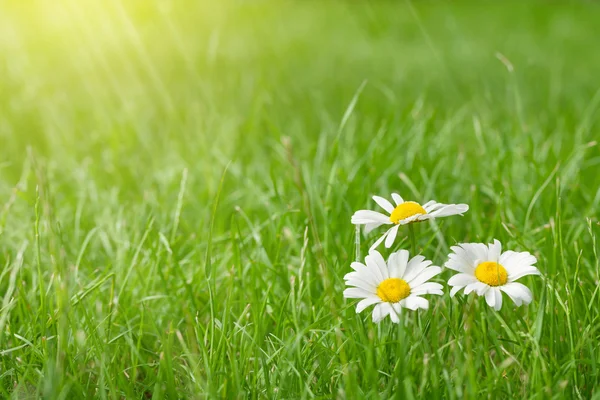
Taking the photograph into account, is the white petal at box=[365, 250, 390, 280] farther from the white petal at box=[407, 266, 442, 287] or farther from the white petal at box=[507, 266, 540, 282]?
the white petal at box=[507, 266, 540, 282]

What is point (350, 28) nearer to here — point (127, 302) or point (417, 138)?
point (417, 138)

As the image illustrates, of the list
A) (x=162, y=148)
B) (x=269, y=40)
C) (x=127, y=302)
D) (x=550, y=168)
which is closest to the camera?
(x=127, y=302)

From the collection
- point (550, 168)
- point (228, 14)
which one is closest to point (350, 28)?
point (228, 14)

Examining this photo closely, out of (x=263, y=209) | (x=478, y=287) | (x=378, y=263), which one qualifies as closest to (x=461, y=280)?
(x=478, y=287)

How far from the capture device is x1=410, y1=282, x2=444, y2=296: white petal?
3.10ft

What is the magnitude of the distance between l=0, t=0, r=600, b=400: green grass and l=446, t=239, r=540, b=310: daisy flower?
57 mm

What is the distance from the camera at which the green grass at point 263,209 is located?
1.08m

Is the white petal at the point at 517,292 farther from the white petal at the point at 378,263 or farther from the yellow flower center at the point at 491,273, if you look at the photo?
the white petal at the point at 378,263

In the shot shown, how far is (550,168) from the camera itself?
1.90 meters

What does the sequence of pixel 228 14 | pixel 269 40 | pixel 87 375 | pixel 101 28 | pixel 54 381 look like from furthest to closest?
pixel 228 14, pixel 269 40, pixel 101 28, pixel 87 375, pixel 54 381


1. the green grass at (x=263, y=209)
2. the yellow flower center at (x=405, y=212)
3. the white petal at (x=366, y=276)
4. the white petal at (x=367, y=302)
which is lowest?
the green grass at (x=263, y=209)

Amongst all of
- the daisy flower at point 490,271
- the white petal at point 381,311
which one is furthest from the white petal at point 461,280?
the white petal at point 381,311

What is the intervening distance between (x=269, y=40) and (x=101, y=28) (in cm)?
122

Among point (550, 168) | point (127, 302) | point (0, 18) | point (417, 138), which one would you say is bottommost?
point (550, 168)
